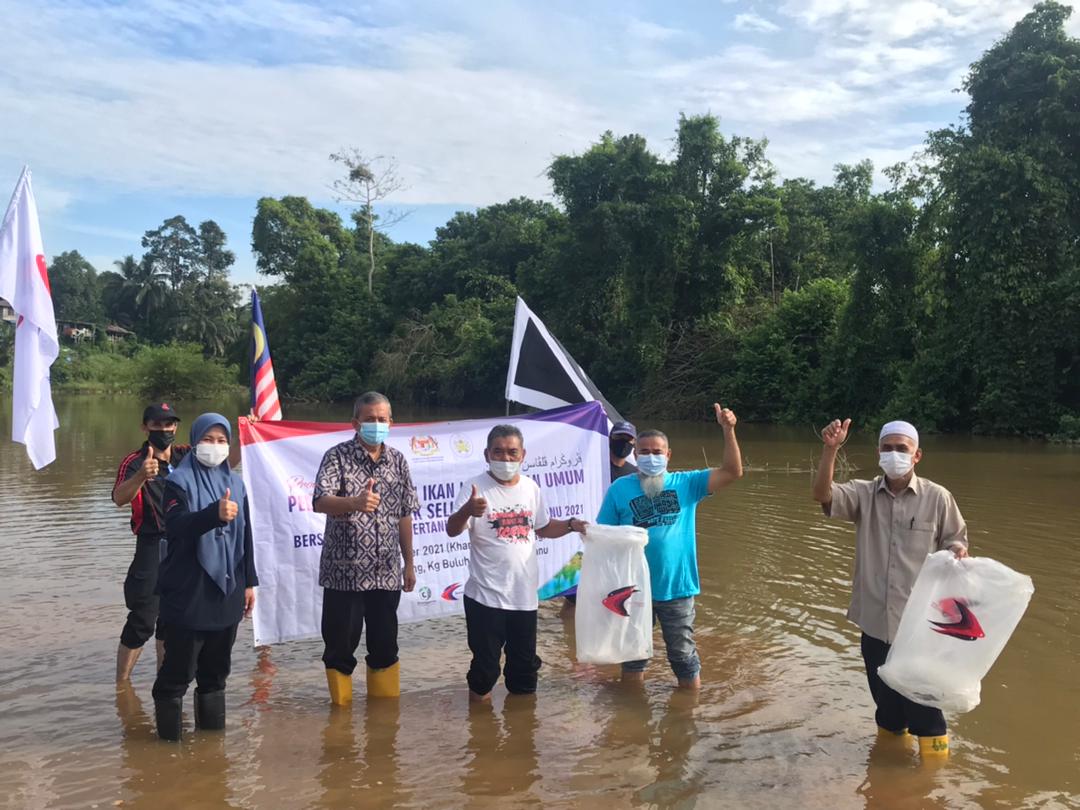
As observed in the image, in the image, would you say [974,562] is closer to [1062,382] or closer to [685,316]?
A: [1062,382]

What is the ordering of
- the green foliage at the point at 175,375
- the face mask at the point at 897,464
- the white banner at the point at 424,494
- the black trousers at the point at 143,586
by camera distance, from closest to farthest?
the face mask at the point at 897,464, the black trousers at the point at 143,586, the white banner at the point at 424,494, the green foliage at the point at 175,375

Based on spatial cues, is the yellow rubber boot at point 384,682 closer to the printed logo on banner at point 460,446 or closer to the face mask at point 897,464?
the printed logo on banner at point 460,446

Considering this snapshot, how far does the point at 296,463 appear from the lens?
5461mm

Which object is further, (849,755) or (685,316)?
(685,316)

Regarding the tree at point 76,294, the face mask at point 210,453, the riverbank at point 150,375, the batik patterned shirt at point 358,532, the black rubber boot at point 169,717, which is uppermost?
the tree at point 76,294

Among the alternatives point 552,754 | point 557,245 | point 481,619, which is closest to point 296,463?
point 481,619

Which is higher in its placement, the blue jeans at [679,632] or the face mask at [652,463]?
the face mask at [652,463]

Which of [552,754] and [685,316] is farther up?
[685,316]

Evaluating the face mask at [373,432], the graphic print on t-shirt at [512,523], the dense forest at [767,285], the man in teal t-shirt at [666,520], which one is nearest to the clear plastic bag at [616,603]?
the man in teal t-shirt at [666,520]

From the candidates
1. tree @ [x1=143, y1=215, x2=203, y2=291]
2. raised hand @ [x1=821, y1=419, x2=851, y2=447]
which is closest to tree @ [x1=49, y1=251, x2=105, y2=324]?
tree @ [x1=143, y1=215, x2=203, y2=291]

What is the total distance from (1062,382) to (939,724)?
22598mm

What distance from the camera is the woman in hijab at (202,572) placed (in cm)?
414

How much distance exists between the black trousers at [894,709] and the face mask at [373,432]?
2604 millimetres

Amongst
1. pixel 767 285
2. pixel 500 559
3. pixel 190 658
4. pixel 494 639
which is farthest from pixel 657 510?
pixel 767 285
